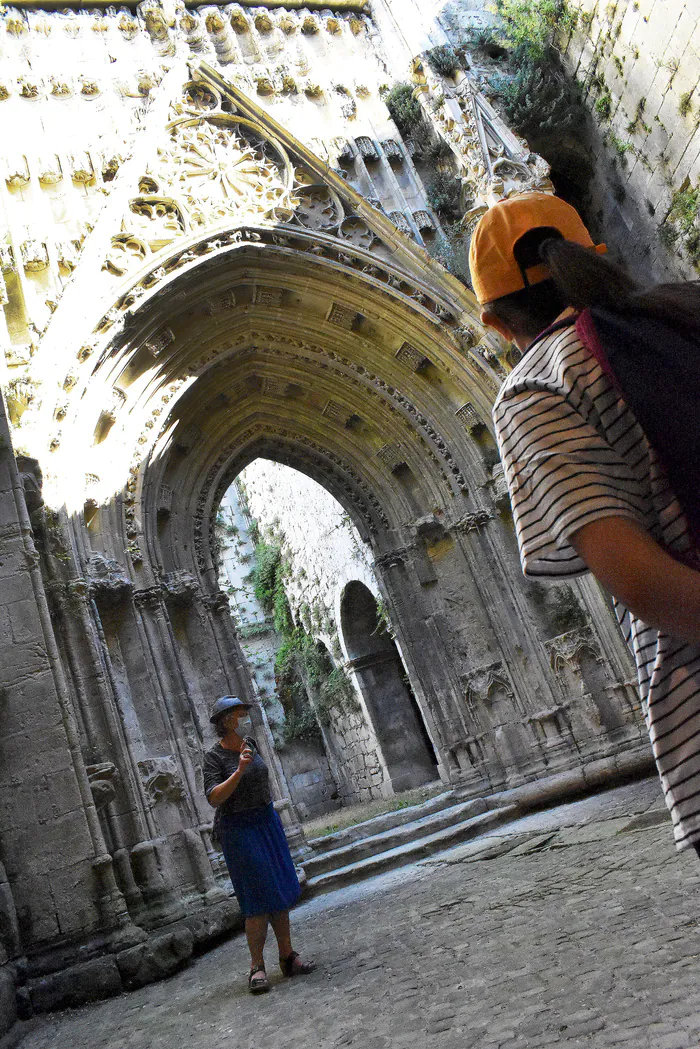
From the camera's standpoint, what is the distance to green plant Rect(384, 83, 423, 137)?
10.2 m

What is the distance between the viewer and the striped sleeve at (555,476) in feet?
3.25

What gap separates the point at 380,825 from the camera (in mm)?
8516

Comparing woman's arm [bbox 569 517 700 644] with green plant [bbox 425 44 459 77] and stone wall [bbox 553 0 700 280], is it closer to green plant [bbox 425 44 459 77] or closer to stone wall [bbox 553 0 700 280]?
stone wall [bbox 553 0 700 280]

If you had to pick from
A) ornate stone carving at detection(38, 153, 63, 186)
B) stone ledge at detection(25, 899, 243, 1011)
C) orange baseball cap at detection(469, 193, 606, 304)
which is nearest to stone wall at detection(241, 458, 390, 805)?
ornate stone carving at detection(38, 153, 63, 186)

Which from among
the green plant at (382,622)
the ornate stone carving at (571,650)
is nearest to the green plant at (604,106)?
the ornate stone carving at (571,650)

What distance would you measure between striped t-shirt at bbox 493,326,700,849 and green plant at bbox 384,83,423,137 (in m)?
10.3

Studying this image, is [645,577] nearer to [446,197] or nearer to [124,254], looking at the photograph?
[124,254]

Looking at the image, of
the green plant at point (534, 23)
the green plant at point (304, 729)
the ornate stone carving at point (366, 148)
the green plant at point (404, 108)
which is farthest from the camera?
the green plant at point (304, 729)

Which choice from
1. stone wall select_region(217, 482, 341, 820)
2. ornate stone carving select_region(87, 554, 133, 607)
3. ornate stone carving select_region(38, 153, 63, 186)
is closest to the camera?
ornate stone carving select_region(87, 554, 133, 607)

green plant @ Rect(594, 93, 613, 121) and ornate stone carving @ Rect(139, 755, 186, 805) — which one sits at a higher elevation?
green plant @ Rect(594, 93, 613, 121)

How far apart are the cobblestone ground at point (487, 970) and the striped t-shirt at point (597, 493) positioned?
1227 mm

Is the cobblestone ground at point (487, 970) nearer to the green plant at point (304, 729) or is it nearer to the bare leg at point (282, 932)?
the bare leg at point (282, 932)

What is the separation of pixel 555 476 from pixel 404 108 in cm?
1057

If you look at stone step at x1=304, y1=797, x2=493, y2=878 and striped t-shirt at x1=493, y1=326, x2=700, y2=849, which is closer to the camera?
striped t-shirt at x1=493, y1=326, x2=700, y2=849
